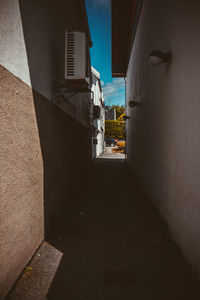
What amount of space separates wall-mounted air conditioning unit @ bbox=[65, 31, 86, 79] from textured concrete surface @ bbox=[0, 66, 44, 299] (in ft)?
4.59

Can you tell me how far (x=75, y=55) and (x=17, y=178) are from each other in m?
2.71

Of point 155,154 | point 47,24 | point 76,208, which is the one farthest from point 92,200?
point 47,24

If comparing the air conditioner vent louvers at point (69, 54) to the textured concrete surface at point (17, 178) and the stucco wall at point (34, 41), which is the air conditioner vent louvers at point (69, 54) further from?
the textured concrete surface at point (17, 178)

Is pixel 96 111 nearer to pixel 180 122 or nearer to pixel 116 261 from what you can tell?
pixel 180 122

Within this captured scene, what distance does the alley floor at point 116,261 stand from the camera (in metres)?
2.07

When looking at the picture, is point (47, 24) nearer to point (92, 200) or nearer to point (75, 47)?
point (75, 47)

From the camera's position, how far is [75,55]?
12.1 ft

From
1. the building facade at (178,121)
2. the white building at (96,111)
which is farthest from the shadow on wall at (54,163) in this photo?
the white building at (96,111)

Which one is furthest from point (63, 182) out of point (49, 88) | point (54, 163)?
point (49, 88)

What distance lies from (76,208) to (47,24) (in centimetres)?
405

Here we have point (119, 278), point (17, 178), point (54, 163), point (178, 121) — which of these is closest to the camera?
point (17, 178)

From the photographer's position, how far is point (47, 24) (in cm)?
328

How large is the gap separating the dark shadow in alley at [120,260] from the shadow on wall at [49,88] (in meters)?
0.58

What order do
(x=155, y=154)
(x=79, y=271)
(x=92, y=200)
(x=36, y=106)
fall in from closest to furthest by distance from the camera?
1. (x=79, y=271)
2. (x=36, y=106)
3. (x=155, y=154)
4. (x=92, y=200)
